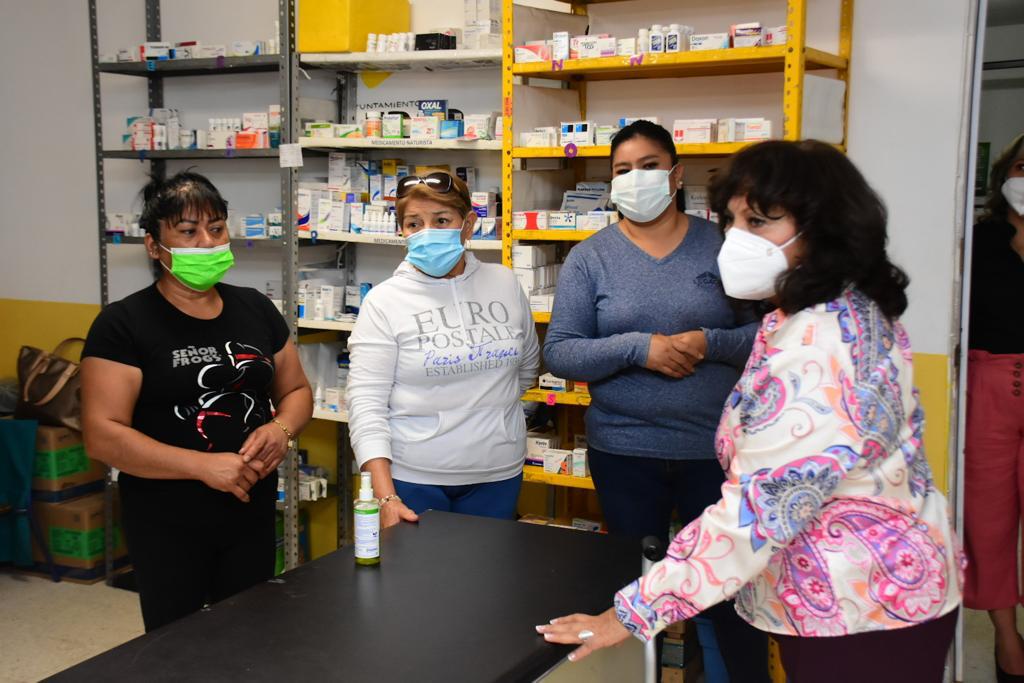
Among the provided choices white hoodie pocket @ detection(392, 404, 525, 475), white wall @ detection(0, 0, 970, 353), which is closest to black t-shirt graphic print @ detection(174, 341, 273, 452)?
white hoodie pocket @ detection(392, 404, 525, 475)

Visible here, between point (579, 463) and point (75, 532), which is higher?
point (579, 463)

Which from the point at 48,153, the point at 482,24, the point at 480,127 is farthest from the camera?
the point at 48,153

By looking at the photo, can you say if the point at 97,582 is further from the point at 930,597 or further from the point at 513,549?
the point at 930,597

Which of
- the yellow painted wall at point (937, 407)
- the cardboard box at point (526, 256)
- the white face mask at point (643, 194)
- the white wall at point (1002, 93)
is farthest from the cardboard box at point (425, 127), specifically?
the white wall at point (1002, 93)

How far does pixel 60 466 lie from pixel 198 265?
2.77 m

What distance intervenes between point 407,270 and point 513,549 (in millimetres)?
851

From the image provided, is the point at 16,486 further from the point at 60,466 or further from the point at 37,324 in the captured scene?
the point at 37,324

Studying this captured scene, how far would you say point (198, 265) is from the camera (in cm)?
236

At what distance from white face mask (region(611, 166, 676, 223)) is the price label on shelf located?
1.85 m

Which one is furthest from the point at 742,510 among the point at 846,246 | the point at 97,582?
the point at 97,582

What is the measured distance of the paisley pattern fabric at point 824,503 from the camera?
139 centimetres

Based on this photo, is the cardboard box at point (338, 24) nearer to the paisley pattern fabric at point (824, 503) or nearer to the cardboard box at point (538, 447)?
the cardboard box at point (538, 447)

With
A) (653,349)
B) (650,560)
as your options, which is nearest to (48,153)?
(653,349)

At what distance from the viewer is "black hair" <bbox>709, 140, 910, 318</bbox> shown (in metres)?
1.46
